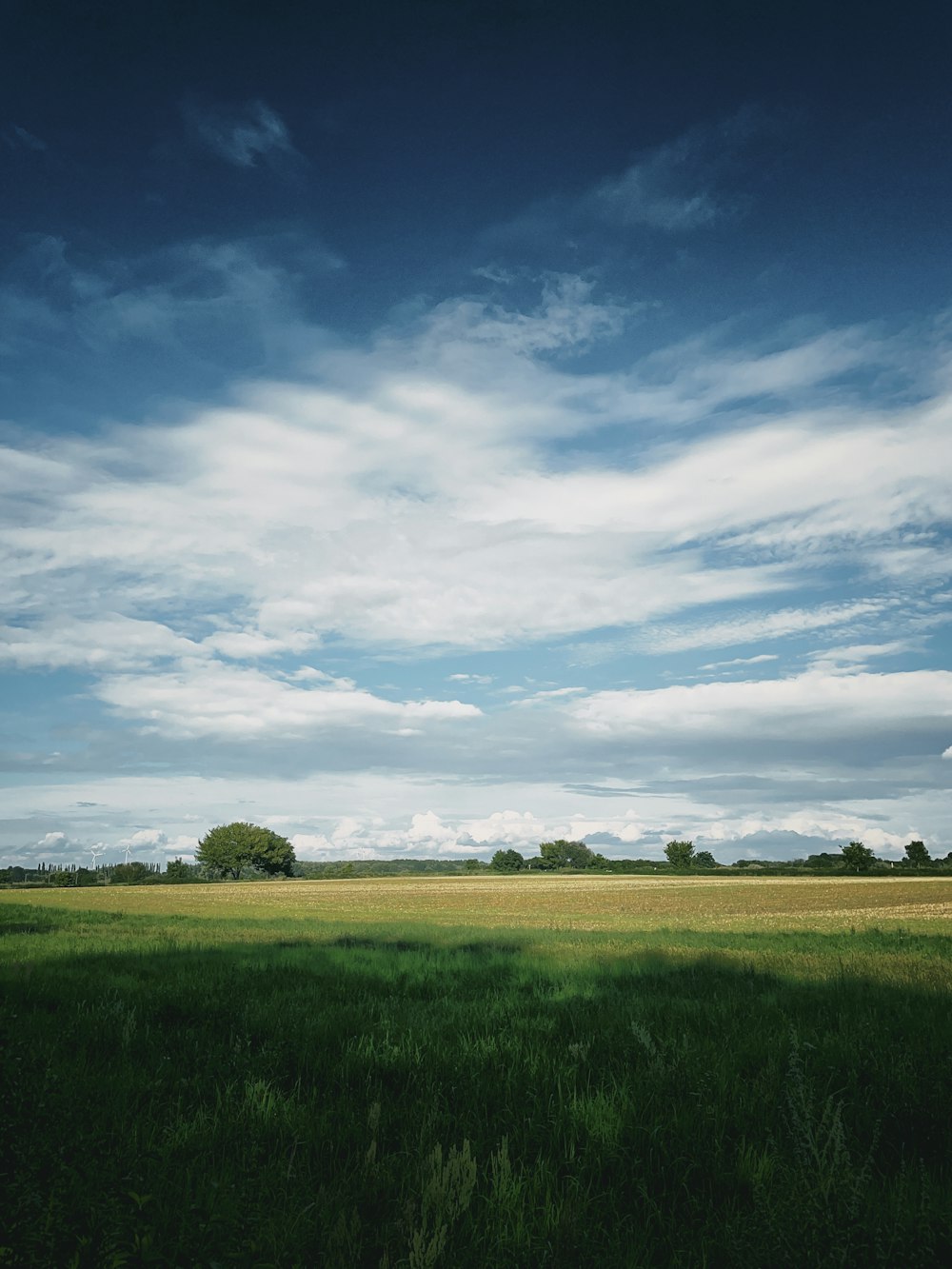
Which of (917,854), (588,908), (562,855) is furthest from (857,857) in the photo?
(588,908)

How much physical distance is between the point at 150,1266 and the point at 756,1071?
16.9 feet

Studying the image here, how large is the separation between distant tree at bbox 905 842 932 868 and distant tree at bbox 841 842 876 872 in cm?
2694

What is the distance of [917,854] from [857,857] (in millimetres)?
32460

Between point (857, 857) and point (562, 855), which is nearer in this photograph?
point (857, 857)

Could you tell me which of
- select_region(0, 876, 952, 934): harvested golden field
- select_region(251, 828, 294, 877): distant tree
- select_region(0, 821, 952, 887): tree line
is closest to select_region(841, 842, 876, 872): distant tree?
select_region(0, 821, 952, 887): tree line

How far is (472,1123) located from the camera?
515cm

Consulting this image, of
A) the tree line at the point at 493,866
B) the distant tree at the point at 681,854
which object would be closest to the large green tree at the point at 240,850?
the tree line at the point at 493,866

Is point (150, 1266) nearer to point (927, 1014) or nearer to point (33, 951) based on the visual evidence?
point (927, 1014)

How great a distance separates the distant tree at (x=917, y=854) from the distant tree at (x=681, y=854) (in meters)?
44.4

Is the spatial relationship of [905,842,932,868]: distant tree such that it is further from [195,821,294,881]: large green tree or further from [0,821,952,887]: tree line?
[195,821,294,881]: large green tree

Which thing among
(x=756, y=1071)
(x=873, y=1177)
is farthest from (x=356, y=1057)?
(x=873, y=1177)

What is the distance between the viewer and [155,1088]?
568cm

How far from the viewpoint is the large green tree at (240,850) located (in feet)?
569

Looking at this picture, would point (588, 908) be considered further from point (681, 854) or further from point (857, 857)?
point (681, 854)
